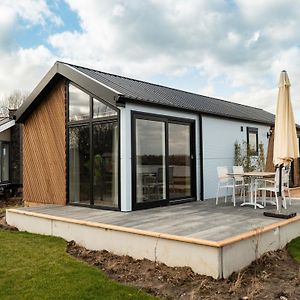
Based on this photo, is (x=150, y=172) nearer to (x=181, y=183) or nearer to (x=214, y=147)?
(x=181, y=183)

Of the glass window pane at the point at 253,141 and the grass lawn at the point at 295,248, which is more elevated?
the glass window pane at the point at 253,141

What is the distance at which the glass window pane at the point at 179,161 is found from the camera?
325 inches

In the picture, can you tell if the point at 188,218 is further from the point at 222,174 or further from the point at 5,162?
the point at 5,162

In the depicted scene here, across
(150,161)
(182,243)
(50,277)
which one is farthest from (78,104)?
(182,243)

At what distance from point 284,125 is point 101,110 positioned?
3.86 m

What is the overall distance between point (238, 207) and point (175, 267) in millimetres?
3493

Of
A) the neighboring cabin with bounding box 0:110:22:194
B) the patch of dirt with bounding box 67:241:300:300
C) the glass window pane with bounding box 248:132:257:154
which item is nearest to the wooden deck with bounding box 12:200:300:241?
the patch of dirt with bounding box 67:241:300:300

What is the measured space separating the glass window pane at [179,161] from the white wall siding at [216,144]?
0.71m

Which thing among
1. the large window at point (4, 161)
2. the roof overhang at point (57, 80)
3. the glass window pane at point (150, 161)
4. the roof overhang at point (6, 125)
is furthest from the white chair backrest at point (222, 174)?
the large window at point (4, 161)

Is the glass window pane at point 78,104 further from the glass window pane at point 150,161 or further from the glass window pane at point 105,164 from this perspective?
the glass window pane at point 150,161

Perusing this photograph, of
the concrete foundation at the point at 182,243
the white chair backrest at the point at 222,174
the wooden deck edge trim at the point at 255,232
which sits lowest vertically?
the concrete foundation at the point at 182,243

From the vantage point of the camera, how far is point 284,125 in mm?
6152

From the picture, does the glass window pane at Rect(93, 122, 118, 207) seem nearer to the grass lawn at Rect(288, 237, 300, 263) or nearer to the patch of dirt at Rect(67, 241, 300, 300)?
the patch of dirt at Rect(67, 241, 300, 300)

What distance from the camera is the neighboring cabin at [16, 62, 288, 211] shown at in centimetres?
732
